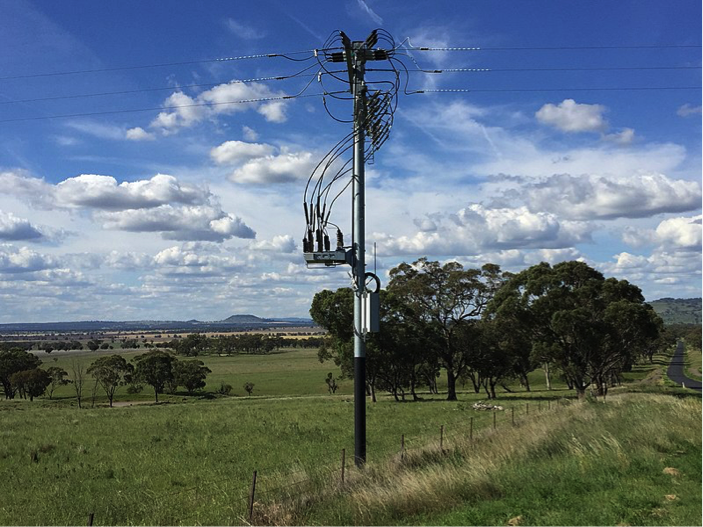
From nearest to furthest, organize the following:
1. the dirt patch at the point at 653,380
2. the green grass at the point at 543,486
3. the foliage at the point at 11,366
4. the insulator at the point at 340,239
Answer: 1. the green grass at the point at 543,486
2. the insulator at the point at 340,239
3. the dirt patch at the point at 653,380
4. the foliage at the point at 11,366

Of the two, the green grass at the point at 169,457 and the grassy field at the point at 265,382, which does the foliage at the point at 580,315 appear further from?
the grassy field at the point at 265,382

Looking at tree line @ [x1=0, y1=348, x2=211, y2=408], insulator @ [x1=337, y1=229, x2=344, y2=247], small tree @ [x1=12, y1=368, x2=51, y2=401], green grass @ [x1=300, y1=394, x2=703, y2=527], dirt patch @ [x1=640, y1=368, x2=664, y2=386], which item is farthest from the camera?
small tree @ [x1=12, y1=368, x2=51, y2=401]

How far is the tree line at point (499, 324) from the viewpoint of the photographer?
143 ft

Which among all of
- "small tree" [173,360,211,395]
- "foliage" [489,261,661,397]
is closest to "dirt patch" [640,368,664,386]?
"foliage" [489,261,661,397]

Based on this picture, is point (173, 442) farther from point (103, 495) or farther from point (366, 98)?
point (366, 98)

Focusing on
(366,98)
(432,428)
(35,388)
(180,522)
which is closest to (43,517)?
(180,522)

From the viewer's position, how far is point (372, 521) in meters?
9.61

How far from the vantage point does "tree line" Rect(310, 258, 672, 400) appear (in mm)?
43719

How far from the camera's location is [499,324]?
48.8m

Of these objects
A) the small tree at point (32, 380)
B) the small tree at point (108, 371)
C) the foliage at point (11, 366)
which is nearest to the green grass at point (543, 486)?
the small tree at point (108, 371)

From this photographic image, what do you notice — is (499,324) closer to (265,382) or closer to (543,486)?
(543,486)

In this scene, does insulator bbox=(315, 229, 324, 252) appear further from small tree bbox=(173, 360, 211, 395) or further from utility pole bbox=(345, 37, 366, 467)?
small tree bbox=(173, 360, 211, 395)

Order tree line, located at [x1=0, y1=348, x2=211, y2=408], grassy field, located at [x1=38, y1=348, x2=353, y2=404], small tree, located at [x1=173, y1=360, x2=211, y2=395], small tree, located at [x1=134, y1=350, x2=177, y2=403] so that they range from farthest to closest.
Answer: small tree, located at [x1=173, y1=360, x2=211, y2=395] → grassy field, located at [x1=38, y1=348, x2=353, y2=404] → small tree, located at [x1=134, y1=350, x2=177, y2=403] → tree line, located at [x1=0, y1=348, x2=211, y2=408]

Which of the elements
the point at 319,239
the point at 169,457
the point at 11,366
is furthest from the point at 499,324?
the point at 11,366
